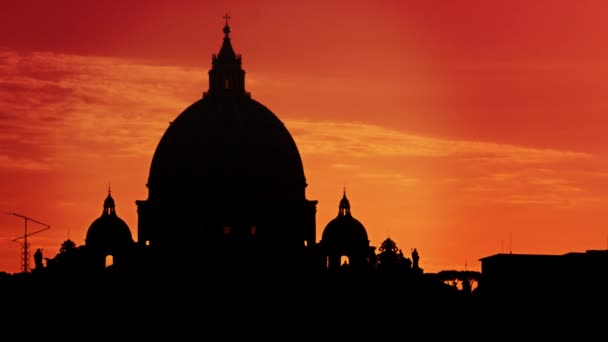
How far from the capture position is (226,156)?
638 ft

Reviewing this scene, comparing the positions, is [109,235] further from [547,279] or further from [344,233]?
[547,279]

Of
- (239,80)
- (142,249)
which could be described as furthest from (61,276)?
(239,80)

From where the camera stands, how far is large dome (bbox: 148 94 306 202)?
7569 inches

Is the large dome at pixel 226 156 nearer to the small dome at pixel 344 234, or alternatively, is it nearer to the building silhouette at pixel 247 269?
the building silhouette at pixel 247 269

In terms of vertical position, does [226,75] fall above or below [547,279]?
above

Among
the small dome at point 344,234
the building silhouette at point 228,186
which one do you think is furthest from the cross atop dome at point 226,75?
the small dome at point 344,234

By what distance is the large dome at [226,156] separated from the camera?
192250 mm

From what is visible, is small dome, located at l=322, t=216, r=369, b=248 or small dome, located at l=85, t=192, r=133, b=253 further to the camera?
small dome, located at l=322, t=216, r=369, b=248

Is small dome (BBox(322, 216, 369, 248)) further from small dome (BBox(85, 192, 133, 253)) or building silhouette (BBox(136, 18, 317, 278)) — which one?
small dome (BBox(85, 192, 133, 253))

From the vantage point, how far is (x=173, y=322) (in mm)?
169750

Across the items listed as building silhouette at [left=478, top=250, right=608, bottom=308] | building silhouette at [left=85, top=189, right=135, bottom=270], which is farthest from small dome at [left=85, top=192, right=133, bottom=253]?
building silhouette at [left=478, top=250, right=608, bottom=308]

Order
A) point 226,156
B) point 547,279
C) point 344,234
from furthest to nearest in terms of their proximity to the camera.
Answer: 1. point 226,156
2. point 344,234
3. point 547,279

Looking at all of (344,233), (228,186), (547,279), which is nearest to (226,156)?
(228,186)

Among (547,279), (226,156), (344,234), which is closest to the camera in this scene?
(547,279)
